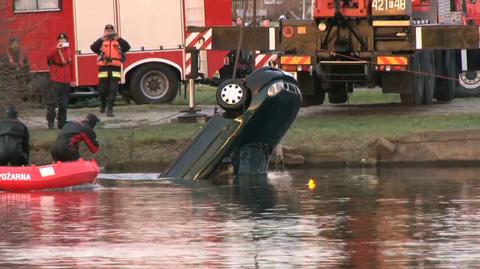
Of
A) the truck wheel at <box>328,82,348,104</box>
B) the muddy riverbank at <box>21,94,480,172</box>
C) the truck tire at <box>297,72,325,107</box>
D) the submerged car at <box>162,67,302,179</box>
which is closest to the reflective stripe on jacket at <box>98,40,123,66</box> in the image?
the muddy riverbank at <box>21,94,480,172</box>

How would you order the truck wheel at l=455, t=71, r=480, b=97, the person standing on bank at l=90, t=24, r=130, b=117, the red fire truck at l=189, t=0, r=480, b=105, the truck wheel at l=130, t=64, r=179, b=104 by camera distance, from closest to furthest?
the red fire truck at l=189, t=0, r=480, b=105
the person standing on bank at l=90, t=24, r=130, b=117
the truck wheel at l=130, t=64, r=179, b=104
the truck wheel at l=455, t=71, r=480, b=97

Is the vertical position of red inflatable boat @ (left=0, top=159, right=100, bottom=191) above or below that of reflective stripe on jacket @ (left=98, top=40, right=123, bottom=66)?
below

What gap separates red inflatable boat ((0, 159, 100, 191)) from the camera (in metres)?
20.3

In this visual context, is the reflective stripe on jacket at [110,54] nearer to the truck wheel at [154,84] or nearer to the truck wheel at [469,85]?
the truck wheel at [154,84]

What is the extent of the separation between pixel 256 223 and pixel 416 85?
1376 centimetres

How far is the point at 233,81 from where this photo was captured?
2184 centimetres

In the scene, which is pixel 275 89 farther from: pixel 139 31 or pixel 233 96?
pixel 139 31

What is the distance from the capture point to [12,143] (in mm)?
21312

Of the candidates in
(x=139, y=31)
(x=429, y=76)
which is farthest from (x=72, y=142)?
(x=139, y=31)

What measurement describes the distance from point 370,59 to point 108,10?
8047mm

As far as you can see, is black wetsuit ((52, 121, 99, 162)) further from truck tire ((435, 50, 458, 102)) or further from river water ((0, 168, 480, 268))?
truck tire ((435, 50, 458, 102))

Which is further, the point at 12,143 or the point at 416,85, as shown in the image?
the point at 416,85

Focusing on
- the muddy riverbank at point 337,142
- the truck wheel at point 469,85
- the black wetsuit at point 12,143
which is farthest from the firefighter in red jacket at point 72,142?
the truck wheel at point 469,85

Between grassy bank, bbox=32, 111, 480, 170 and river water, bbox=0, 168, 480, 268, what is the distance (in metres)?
1.38
